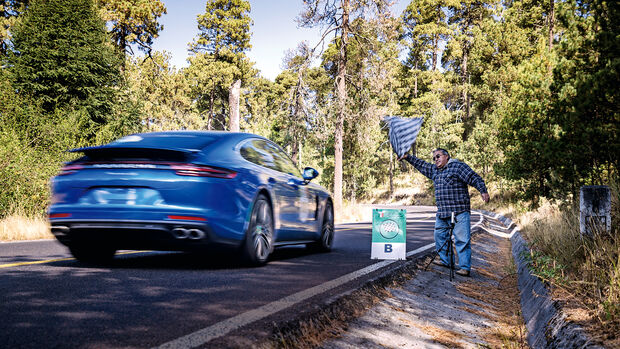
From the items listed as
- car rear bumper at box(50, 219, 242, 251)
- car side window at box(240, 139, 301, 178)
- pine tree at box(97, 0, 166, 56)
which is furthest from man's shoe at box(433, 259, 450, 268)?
pine tree at box(97, 0, 166, 56)

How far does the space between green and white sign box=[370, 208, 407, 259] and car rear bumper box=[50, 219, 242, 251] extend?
2.70 metres

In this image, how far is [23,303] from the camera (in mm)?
3850

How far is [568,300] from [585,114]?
217 inches

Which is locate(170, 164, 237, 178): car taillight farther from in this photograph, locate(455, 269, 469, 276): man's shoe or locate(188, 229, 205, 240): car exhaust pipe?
locate(455, 269, 469, 276): man's shoe

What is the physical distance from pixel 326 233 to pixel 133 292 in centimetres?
465

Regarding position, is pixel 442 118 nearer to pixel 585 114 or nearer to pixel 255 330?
pixel 585 114

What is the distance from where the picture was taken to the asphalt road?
123 inches

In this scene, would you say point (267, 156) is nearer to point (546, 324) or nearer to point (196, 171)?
point (196, 171)

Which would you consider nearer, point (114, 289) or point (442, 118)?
point (114, 289)

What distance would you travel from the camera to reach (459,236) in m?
7.64

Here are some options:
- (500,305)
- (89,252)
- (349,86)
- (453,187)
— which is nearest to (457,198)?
(453,187)

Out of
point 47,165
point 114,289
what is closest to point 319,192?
point 114,289

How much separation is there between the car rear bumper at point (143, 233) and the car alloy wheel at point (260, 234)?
0.46 metres

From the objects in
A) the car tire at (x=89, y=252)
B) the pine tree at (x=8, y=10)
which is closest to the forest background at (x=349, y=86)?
the pine tree at (x=8, y=10)
